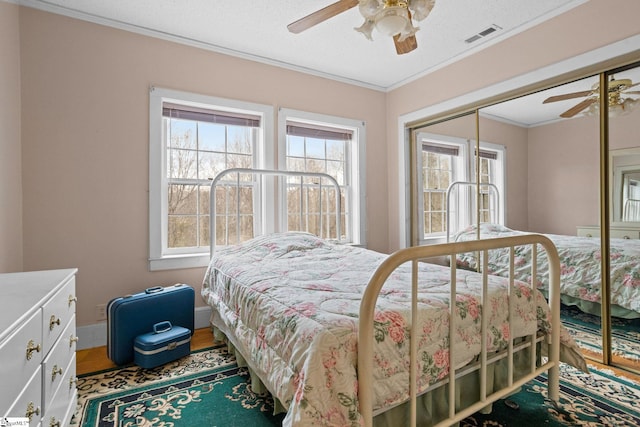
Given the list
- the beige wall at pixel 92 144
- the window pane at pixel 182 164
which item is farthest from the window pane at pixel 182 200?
the beige wall at pixel 92 144

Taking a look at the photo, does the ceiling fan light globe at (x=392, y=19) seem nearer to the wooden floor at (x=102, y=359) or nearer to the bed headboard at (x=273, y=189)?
the bed headboard at (x=273, y=189)

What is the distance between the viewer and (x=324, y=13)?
1.85 m

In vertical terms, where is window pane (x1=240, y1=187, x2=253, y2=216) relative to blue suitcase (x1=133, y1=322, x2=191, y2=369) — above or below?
above

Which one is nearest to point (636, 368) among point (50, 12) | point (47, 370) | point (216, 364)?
point (216, 364)

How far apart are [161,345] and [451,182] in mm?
2935

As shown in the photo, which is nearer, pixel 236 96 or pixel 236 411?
pixel 236 411

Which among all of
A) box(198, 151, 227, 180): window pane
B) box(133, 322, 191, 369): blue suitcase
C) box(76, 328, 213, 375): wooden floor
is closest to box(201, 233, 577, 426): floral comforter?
box(133, 322, 191, 369): blue suitcase

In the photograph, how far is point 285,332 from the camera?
1198 millimetres

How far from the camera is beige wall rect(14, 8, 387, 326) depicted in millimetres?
2264

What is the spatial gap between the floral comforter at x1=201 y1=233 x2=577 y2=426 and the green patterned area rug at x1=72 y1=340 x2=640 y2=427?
1.03 feet

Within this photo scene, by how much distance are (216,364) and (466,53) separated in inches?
133

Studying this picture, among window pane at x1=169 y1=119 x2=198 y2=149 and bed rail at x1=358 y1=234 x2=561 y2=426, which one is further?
window pane at x1=169 y1=119 x2=198 y2=149

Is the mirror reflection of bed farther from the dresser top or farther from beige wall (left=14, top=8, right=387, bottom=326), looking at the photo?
the dresser top

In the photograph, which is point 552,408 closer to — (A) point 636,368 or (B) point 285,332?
(A) point 636,368
